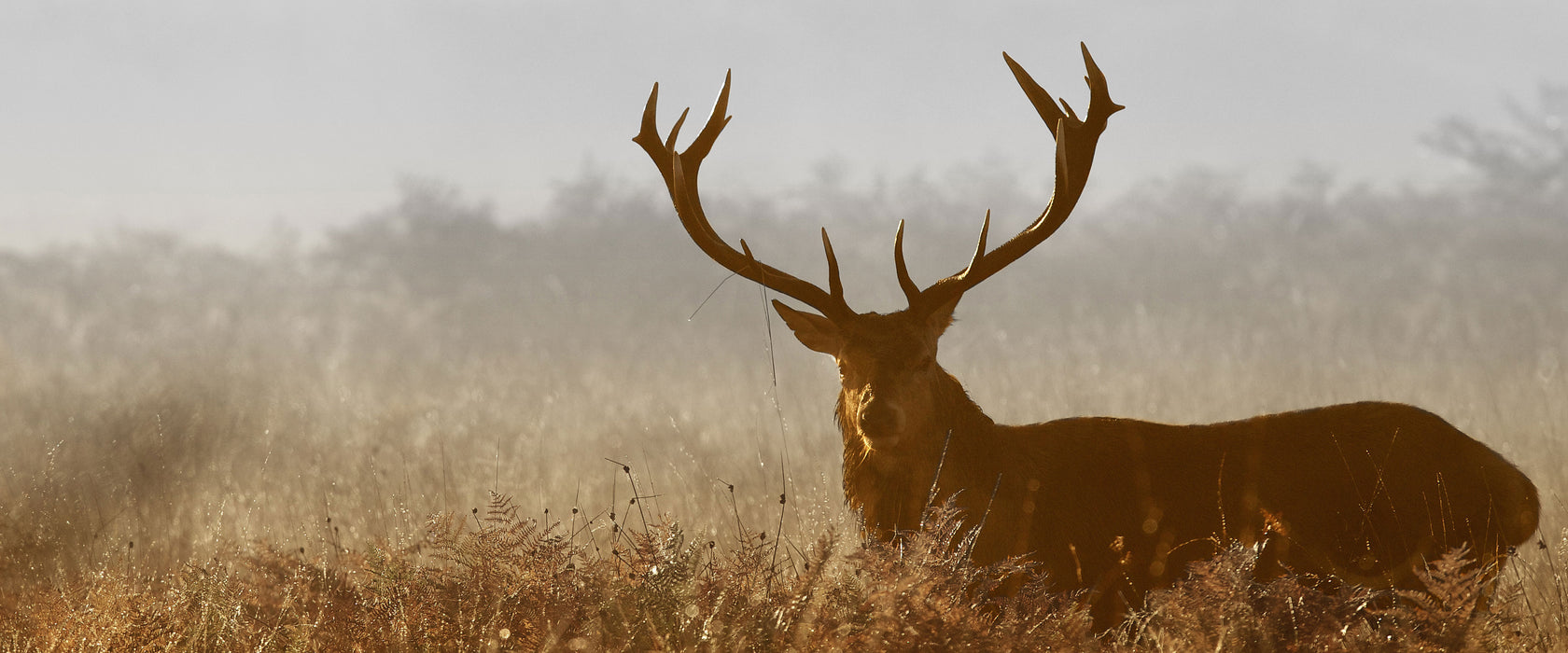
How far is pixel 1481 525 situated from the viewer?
15.9 feet

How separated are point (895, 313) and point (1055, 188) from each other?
1298 mm

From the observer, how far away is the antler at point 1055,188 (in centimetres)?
539

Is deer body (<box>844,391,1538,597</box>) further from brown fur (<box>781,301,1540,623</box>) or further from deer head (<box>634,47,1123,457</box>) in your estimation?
deer head (<box>634,47,1123,457</box>)

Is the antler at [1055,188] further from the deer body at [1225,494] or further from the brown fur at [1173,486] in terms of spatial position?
the deer body at [1225,494]

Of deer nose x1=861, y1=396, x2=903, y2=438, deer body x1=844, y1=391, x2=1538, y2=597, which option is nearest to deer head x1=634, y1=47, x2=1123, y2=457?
deer nose x1=861, y1=396, x2=903, y2=438

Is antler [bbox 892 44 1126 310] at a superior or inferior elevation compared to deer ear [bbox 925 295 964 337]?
superior

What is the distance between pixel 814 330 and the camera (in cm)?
536

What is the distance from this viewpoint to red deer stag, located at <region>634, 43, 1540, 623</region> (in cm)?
487

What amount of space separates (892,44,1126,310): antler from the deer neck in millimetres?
512

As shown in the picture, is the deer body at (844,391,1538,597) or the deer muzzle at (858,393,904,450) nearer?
the deer muzzle at (858,393,904,450)

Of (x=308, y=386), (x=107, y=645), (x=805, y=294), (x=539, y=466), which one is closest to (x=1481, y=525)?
(x=805, y=294)

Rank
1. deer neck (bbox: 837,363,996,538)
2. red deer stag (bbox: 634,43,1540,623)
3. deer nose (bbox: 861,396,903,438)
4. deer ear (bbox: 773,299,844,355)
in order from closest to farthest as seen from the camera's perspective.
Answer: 1. deer nose (bbox: 861,396,903,438)
2. red deer stag (bbox: 634,43,1540,623)
3. deer neck (bbox: 837,363,996,538)
4. deer ear (bbox: 773,299,844,355)

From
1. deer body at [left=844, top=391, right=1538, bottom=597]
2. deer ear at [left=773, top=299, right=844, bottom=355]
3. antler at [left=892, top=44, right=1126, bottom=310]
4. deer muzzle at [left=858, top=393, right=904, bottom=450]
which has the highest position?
antler at [left=892, top=44, right=1126, bottom=310]

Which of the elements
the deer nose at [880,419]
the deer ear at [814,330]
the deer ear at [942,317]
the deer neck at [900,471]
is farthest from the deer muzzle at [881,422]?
the deer ear at [942,317]
